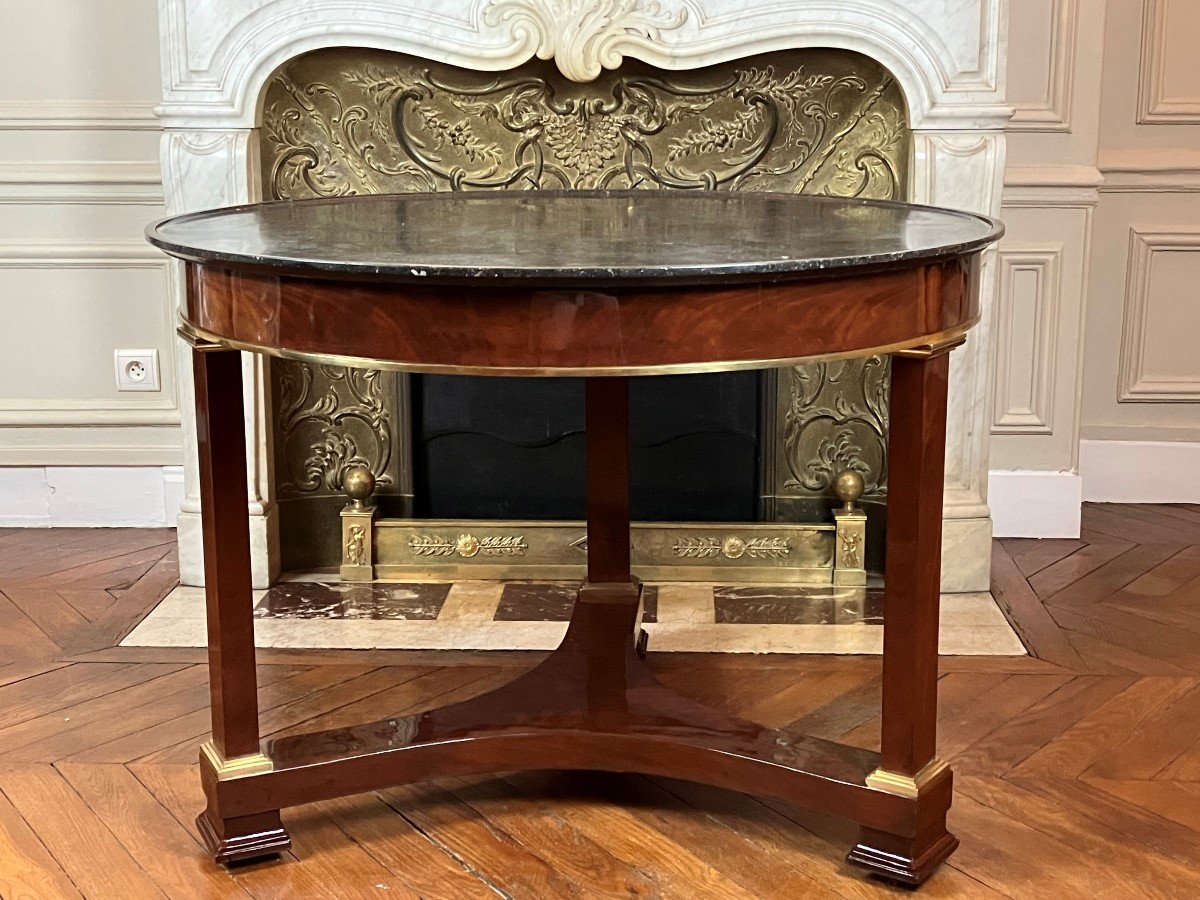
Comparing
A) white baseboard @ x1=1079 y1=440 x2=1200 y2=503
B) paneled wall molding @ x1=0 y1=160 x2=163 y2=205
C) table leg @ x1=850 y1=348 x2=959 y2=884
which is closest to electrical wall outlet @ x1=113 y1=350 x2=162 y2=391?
paneled wall molding @ x1=0 y1=160 x2=163 y2=205

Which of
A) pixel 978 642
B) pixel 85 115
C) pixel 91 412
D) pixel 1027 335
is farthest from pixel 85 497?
pixel 1027 335

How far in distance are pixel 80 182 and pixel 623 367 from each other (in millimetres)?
2105

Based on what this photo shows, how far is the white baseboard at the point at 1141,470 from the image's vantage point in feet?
11.4

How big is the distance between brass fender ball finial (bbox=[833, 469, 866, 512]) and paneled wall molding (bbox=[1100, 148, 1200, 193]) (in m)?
1.02

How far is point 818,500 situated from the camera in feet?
9.87

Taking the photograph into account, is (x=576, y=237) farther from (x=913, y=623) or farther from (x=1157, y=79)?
(x=1157, y=79)

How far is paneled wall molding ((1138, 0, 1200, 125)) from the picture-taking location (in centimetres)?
328

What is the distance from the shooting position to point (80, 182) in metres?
3.18

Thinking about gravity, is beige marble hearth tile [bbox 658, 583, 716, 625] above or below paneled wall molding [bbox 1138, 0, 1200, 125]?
below

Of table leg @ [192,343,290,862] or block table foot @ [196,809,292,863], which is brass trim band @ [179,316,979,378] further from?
block table foot @ [196,809,292,863]

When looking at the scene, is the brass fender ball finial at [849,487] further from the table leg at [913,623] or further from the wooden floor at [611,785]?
the table leg at [913,623]

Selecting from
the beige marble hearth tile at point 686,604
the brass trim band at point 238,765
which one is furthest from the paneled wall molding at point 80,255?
the brass trim band at point 238,765

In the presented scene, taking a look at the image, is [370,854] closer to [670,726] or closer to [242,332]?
[670,726]

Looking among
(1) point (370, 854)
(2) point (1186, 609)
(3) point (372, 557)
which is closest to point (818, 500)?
(2) point (1186, 609)
